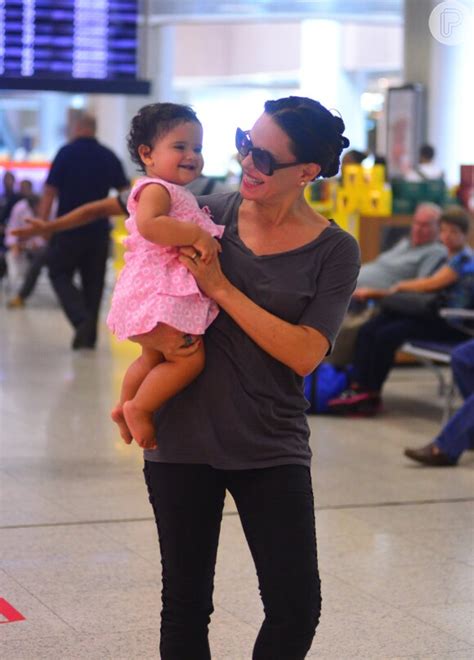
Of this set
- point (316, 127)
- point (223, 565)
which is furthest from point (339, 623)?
point (316, 127)

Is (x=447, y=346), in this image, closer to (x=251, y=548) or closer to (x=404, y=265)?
(x=404, y=265)

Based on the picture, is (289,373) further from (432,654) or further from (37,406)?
(37,406)

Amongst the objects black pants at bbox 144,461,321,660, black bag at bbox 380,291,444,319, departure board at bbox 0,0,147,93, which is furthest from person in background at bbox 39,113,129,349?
black pants at bbox 144,461,321,660

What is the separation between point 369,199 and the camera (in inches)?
419

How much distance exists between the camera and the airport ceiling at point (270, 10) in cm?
2205

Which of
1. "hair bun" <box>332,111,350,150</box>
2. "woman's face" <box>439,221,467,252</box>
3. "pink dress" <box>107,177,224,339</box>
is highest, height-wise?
"hair bun" <box>332,111,350,150</box>

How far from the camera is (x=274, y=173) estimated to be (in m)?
2.75

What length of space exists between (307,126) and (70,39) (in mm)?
10827

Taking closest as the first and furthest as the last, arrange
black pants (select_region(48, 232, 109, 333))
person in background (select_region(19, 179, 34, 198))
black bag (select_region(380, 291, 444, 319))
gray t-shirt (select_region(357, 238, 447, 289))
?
black bag (select_region(380, 291, 444, 319)) < gray t-shirt (select_region(357, 238, 447, 289)) < black pants (select_region(48, 232, 109, 333)) < person in background (select_region(19, 179, 34, 198))

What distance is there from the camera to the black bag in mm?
8070

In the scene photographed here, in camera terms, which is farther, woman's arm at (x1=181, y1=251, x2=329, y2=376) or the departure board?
the departure board

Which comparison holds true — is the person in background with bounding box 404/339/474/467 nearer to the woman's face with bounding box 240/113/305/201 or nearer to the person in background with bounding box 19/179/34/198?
the woman's face with bounding box 240/113/305/201

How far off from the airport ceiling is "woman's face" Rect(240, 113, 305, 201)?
1960 cm

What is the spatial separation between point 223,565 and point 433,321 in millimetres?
3725
